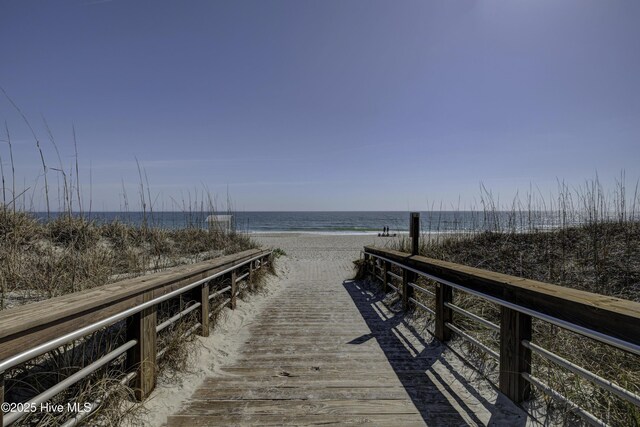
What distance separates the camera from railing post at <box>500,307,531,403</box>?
2.24 metres

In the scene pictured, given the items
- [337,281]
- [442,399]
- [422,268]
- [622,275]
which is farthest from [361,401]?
[337,281]

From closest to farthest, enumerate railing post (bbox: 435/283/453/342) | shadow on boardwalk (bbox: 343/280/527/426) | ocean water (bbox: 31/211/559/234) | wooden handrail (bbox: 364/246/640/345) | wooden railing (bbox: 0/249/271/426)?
wooden railing (bbox: 0/249/271/426) → wooden handrail (bbox: 364/246/640/345) → shadow on boardwalk (bbox: 343/280/527/426) → railing post (bbox: 435/283/453/342) → ocean water (bbox: 31/211/559/234)

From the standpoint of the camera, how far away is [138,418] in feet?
6.81

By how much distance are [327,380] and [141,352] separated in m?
1.41

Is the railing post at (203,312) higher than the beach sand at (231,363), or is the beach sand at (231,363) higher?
the railing post at (203,312)

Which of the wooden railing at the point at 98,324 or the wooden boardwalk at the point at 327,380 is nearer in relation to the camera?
the wooden railing at the point at 98,324

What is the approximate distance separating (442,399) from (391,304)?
278 cm

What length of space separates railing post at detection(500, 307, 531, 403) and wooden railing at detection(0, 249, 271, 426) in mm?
2506

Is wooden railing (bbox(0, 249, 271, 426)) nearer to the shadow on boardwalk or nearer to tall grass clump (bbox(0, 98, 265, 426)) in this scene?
tall grass clump (bbox(0, 98, 265, 426))

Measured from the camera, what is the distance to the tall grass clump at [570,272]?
2100 mm

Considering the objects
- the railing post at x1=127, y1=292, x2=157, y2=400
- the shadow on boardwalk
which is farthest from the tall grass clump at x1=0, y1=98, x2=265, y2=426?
the shadow on boardwalk

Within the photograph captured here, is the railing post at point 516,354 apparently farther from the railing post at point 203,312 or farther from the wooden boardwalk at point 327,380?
the railing post at point 203,312

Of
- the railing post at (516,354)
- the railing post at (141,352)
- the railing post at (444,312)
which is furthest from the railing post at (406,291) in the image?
the railing post at (141,352)

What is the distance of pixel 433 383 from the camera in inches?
105
